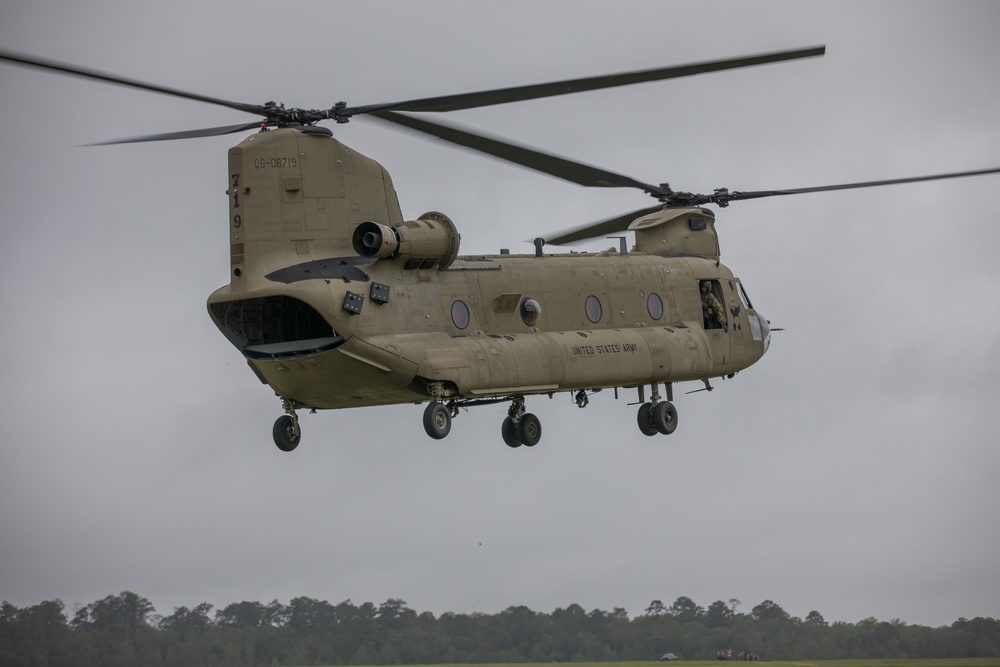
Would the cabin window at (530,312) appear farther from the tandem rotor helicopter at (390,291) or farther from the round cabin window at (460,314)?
the round cabin window at (460,314)

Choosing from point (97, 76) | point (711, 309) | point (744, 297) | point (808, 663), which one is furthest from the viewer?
point (808, 663)

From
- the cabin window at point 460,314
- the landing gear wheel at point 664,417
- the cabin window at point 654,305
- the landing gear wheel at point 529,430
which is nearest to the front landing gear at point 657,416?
the landing gear wheel at point 664,417

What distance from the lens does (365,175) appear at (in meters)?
30.7

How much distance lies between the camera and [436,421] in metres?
29.8

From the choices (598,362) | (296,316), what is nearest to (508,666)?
(598,362)

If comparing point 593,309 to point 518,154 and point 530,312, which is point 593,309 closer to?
point 530,312

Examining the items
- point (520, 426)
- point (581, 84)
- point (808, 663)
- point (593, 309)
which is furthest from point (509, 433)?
point (808, 663)

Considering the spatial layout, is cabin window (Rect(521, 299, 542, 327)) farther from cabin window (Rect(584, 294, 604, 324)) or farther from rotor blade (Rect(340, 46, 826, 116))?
rotor blade (Rect(340, 46, 826, 116))

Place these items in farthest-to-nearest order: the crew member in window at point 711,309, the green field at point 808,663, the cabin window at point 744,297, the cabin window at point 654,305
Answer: the green field at point 808,663, the cabin window at point 744,297, the crew member in window at point 711,309, the cabin window at point 654,305

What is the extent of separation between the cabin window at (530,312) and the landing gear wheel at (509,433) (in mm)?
2321

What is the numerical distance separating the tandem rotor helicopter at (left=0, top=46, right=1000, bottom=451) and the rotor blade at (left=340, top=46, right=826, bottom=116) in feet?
0.11

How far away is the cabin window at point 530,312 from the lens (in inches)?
1273

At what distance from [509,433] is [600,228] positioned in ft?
23.1

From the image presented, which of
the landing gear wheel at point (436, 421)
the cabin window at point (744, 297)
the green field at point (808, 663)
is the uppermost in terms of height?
the cabin window at point (744, 297)
